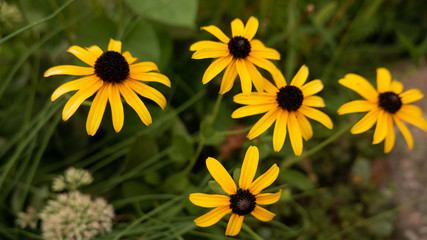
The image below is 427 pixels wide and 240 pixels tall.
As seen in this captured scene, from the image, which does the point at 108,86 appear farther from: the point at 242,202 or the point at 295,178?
the point at 295,178

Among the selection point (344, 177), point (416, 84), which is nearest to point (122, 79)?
point (344, 177)

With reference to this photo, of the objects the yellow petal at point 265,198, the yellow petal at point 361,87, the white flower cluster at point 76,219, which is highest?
the yellow petal at point 361,87

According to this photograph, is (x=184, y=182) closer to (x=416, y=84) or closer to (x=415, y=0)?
(x=416, y=84)

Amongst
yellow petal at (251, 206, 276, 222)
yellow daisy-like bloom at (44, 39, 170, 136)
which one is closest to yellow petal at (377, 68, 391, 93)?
yellow petal at (251, 206, 276, 222)

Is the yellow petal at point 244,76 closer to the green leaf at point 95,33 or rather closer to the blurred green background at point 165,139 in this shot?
the blurred green background at point 165,139

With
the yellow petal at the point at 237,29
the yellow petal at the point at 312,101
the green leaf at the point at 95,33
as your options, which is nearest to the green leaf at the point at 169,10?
the green leaf at the point at 95,33
